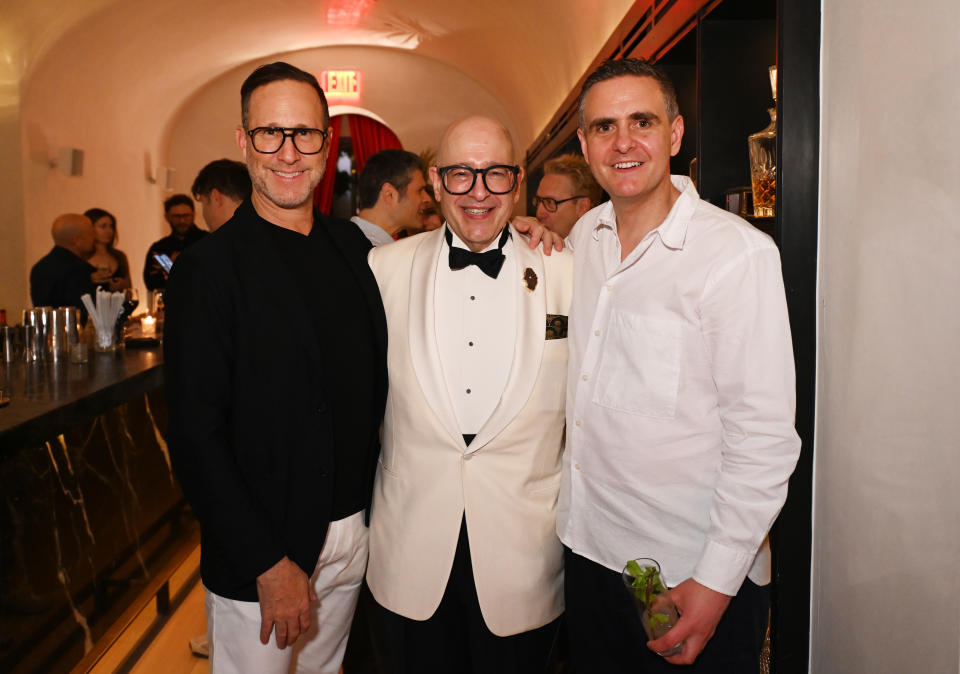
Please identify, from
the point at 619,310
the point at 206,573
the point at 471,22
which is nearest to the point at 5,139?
the point at 471,22

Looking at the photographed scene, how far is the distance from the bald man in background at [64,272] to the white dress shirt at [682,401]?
469 cm

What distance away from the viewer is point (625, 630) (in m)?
1.80

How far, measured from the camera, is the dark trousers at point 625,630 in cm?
171

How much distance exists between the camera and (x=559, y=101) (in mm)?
7504

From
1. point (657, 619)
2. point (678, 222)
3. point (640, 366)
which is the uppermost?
point (678, 222)

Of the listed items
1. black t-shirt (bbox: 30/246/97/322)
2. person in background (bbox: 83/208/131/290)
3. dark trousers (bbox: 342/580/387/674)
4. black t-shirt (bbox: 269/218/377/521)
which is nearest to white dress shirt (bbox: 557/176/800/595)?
black t-shirt (bbox: 269/218/377/521)

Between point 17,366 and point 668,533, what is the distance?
325 cm

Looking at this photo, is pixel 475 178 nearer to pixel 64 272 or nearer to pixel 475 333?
pixel 475 333

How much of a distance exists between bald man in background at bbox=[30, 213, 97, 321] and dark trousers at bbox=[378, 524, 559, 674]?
4.44m

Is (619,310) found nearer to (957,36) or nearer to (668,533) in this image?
(668,533)

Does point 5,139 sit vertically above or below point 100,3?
below

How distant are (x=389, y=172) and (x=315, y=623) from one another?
2516 mm

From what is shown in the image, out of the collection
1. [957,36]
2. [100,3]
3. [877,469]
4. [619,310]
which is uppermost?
[100,3]

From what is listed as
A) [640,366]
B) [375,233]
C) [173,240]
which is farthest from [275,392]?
[173,240]
